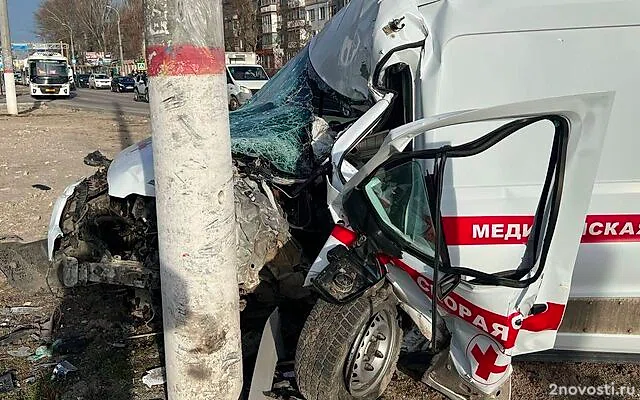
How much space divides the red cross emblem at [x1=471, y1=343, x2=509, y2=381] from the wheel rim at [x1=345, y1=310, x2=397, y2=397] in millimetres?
543

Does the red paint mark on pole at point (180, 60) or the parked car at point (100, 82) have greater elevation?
the parked car at point (100, 82)

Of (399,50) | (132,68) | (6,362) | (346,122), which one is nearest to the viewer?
(399,50)

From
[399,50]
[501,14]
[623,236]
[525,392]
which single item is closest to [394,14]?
[399,50]

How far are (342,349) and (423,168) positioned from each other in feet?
3.26

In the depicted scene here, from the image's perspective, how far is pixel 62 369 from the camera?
3730mm

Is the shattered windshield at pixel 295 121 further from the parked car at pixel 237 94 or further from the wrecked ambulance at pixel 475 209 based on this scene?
the parked car at pixel 237 94

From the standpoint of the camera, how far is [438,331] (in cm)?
298

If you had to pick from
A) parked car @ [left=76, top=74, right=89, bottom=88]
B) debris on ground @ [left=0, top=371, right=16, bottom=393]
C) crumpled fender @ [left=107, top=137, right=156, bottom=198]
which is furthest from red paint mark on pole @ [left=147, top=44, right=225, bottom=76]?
parked car @ [left=76, top=74, right=89, bottom=88]

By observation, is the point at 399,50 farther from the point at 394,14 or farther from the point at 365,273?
the point at 365,273

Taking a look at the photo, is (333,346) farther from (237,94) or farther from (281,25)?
(281,25)

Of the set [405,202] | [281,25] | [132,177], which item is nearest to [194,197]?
[405,202]

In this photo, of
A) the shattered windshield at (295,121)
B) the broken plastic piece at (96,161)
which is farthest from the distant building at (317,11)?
the broken plastic piece at (96,161)

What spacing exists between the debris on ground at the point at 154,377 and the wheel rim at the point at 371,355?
1.23 m

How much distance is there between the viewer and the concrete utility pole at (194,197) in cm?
259
